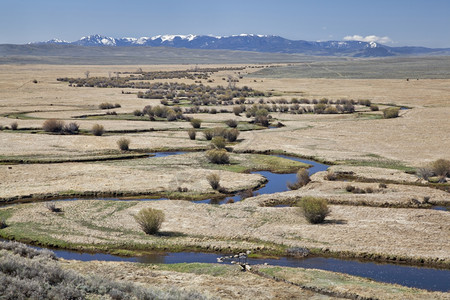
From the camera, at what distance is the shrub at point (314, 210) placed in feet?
93.0

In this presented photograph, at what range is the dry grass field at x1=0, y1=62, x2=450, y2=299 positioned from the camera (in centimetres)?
2544

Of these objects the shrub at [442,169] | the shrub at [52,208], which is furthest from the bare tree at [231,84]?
the shrub at [52,208]

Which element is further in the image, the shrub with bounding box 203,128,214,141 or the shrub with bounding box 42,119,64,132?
the shrub with bounding box 42,119,64,132

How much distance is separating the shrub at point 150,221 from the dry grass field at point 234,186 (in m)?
0.76

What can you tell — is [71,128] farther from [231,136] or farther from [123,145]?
[231,136]

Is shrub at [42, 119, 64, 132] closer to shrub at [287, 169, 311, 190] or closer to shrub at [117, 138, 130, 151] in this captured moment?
shrub at [117, 138, 130, 151]

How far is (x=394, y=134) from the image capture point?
56562mm

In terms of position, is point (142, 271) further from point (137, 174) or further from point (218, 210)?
point (137, 174)

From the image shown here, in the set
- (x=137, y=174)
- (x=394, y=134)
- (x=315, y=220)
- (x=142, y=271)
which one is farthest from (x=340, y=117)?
(x=142, y=271)

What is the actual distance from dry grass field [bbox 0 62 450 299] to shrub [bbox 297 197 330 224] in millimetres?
616

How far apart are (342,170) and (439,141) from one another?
17.5 m

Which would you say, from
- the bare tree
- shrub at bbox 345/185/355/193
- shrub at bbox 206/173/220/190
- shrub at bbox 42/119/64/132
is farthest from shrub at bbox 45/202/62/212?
the bare tree

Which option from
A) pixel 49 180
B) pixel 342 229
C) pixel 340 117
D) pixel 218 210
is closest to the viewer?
pixel 342 229

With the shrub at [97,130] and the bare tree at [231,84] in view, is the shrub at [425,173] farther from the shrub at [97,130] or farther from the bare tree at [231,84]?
the bare tree at [231,84]
